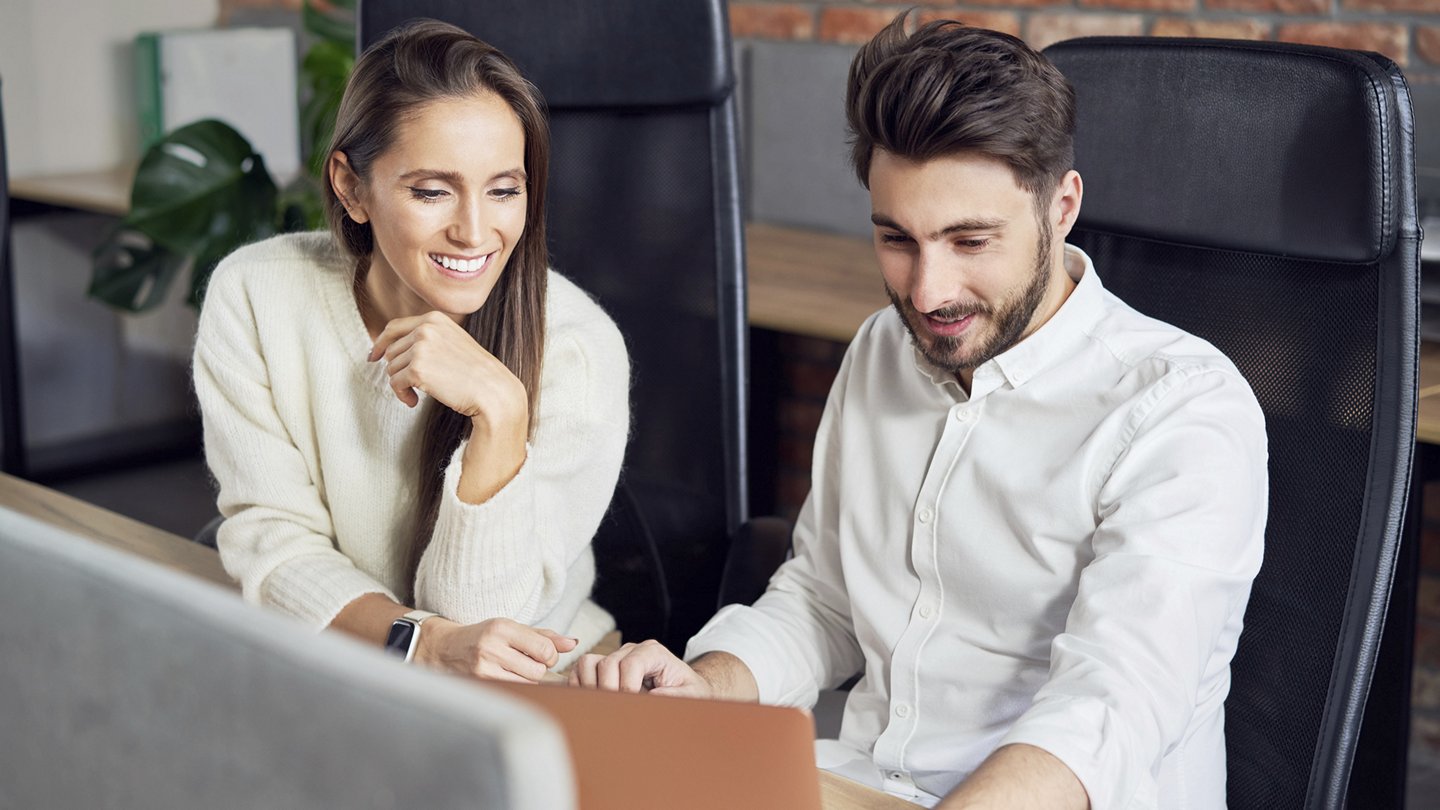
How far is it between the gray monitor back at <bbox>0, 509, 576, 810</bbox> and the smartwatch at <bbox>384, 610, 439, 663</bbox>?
0.58m

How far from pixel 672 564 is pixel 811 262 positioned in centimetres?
80

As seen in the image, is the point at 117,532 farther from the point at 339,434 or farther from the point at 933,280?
the point at 933,280

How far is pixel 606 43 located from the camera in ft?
5.26

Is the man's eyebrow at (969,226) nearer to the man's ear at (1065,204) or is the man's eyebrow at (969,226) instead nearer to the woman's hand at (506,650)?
the man's ear at (1065,204)

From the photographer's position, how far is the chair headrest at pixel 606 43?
5.15 feet

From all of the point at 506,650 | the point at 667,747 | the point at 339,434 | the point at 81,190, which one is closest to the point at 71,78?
the point at 81,190

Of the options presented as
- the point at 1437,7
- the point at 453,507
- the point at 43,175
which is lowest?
the point at 43,175

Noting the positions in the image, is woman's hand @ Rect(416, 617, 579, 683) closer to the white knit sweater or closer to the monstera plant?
the white knit sweater

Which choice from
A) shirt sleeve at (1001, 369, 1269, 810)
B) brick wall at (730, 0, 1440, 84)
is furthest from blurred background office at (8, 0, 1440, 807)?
shirt sleeve at (1001, 369, 1269, 810)

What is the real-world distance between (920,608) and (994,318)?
24 centimetres

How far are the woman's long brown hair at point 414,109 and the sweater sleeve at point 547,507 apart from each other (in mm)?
31

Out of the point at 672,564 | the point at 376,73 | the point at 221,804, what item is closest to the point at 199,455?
the point at 672,564

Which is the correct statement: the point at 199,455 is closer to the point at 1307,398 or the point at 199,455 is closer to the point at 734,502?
the point at 734,502

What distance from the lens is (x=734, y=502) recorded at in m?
1.67
